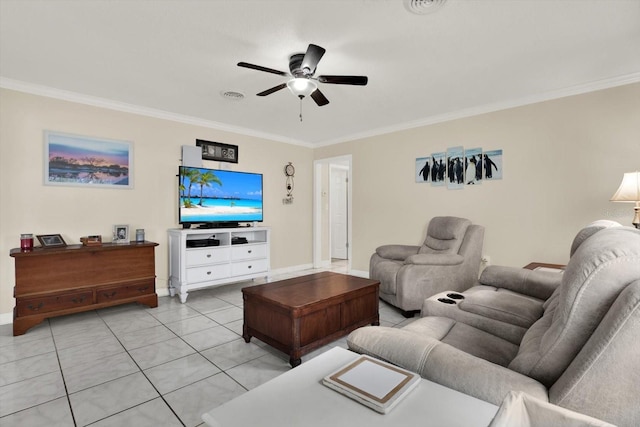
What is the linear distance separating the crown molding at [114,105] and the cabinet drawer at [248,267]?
1986 millimetres

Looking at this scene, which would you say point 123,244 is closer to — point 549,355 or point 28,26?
point 28,26

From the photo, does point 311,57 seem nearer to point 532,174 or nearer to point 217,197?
point 217,197

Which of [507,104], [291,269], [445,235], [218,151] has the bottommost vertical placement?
[291,269]

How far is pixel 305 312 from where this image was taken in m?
2.21

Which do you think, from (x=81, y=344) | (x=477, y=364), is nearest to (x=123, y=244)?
(x=81, y=344)

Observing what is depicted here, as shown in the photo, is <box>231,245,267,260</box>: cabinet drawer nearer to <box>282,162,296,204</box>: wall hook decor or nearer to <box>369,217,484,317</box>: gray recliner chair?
<box>282,162,296,204</box>: wall hook decor

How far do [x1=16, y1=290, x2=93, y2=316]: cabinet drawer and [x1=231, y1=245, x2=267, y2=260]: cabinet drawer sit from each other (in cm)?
160

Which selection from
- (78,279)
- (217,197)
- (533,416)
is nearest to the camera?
(533,416)

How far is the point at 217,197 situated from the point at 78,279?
5.86 ft

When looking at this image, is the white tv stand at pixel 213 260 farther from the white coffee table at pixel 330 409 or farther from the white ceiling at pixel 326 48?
the white coffee table at pixel 330 409

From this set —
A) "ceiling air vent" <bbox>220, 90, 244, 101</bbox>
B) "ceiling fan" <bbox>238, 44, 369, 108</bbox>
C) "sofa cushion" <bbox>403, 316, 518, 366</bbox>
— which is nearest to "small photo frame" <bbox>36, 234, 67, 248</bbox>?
"ceiling air vent" <bbox>220, 90, 244, 101</bbox>

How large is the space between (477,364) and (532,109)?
3475 millimetres

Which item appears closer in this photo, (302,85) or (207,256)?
(302,85)

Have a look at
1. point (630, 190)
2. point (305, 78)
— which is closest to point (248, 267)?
point (305, 78)
